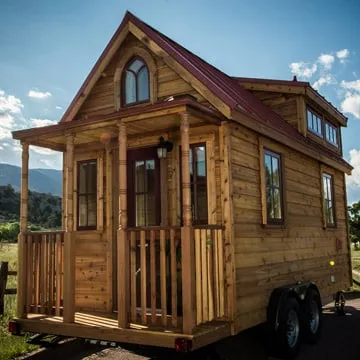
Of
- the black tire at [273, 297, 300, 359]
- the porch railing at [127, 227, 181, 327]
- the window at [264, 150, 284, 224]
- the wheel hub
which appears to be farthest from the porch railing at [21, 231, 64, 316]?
the wheel hub

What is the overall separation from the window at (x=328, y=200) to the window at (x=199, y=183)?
479cm

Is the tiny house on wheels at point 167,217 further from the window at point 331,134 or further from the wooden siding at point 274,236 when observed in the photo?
the window at point 331,134

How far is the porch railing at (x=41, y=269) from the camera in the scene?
6.66 m

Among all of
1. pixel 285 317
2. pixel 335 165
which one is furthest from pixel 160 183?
pixel 335 165

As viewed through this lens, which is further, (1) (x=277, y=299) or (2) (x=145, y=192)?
(2) (x=145, y=192)

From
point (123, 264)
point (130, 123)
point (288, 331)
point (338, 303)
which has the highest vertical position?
point (130, 123)

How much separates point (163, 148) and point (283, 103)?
4.50 meters

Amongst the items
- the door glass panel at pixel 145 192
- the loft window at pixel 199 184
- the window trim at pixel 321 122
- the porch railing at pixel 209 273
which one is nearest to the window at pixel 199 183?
the loft window at pixel 199 184

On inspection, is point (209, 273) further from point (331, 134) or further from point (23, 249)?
point (331, 134)

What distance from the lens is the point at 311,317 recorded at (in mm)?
7941

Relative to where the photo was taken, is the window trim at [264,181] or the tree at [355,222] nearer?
the window trim at [264,181]

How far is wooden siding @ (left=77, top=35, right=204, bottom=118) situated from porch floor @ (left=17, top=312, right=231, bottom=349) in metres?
3.43

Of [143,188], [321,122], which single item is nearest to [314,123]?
[321,122]

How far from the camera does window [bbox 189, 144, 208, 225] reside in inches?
267
